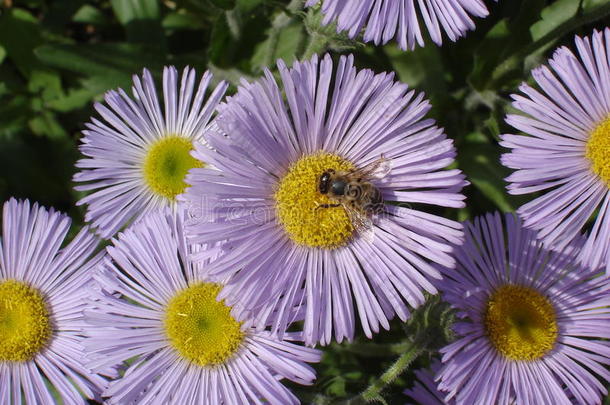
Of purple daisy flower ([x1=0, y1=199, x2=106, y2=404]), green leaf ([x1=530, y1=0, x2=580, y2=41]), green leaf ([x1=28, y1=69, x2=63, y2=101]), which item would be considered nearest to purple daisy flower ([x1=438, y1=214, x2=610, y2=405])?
green leaf ([x1=530, y1=0, x2=580, y2=41])

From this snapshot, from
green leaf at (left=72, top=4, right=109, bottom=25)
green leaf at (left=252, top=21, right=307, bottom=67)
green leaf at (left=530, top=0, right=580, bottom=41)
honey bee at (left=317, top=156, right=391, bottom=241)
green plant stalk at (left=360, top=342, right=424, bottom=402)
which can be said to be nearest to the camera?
honey bee at (left=317, top=156, right=391, bottom=241)

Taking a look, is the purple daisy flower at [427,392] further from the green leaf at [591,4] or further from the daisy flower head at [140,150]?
the green leaf at [591,4]

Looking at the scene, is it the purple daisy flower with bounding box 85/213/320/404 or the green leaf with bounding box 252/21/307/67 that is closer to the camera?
the purple daisy flower with bounding box 85/213/320/404

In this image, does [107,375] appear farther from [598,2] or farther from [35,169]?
[598,2]

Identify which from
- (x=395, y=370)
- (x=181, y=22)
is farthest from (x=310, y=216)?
(x=181, y=22)

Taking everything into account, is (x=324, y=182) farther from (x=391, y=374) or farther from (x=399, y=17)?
(x=391, y=374)

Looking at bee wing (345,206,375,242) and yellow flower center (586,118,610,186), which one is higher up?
yellow flower center (586,118,610,186)

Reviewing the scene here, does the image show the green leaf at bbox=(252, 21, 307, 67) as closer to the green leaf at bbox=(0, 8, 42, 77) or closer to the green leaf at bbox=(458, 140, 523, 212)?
the green leaf at bbox=(458, 140, 523, 212)
